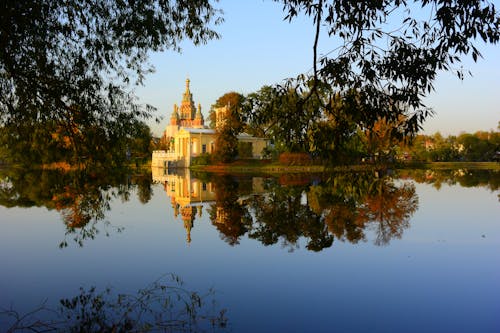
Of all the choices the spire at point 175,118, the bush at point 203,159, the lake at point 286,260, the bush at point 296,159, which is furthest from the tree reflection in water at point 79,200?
the spire at point 175,118

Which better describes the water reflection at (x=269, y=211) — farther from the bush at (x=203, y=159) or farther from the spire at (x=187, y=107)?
the spire at (x=187, y=107)

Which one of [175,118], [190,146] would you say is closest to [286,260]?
[190,146]

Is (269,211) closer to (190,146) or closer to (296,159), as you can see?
(296,159)

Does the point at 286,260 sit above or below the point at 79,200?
below

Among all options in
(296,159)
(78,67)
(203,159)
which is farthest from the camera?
(203,159)

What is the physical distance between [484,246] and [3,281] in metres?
10.4

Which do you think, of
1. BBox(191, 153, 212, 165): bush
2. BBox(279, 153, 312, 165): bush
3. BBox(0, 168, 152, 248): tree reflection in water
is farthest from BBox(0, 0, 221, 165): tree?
BBox(191, 153, 212, 165): bush

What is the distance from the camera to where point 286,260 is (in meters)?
9.45

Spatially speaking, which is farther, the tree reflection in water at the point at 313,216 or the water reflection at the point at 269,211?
the tree reflection in water at the point at 313,216

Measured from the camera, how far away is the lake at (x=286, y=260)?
6445mm

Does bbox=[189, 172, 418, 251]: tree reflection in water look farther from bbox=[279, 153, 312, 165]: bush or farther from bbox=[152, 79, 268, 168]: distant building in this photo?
bbox=[152, 79, 268, 168]: distant building

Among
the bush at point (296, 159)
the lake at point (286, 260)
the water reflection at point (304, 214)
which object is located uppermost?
the bush at point (296, 159)

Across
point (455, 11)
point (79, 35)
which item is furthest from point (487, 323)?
point (79, 35)

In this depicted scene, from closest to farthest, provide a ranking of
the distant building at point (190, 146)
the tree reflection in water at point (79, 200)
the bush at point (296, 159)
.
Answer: the tree reflection in water at point (79, 200) → the bush at point (296, 159) → the distant building at point (190, 146)
